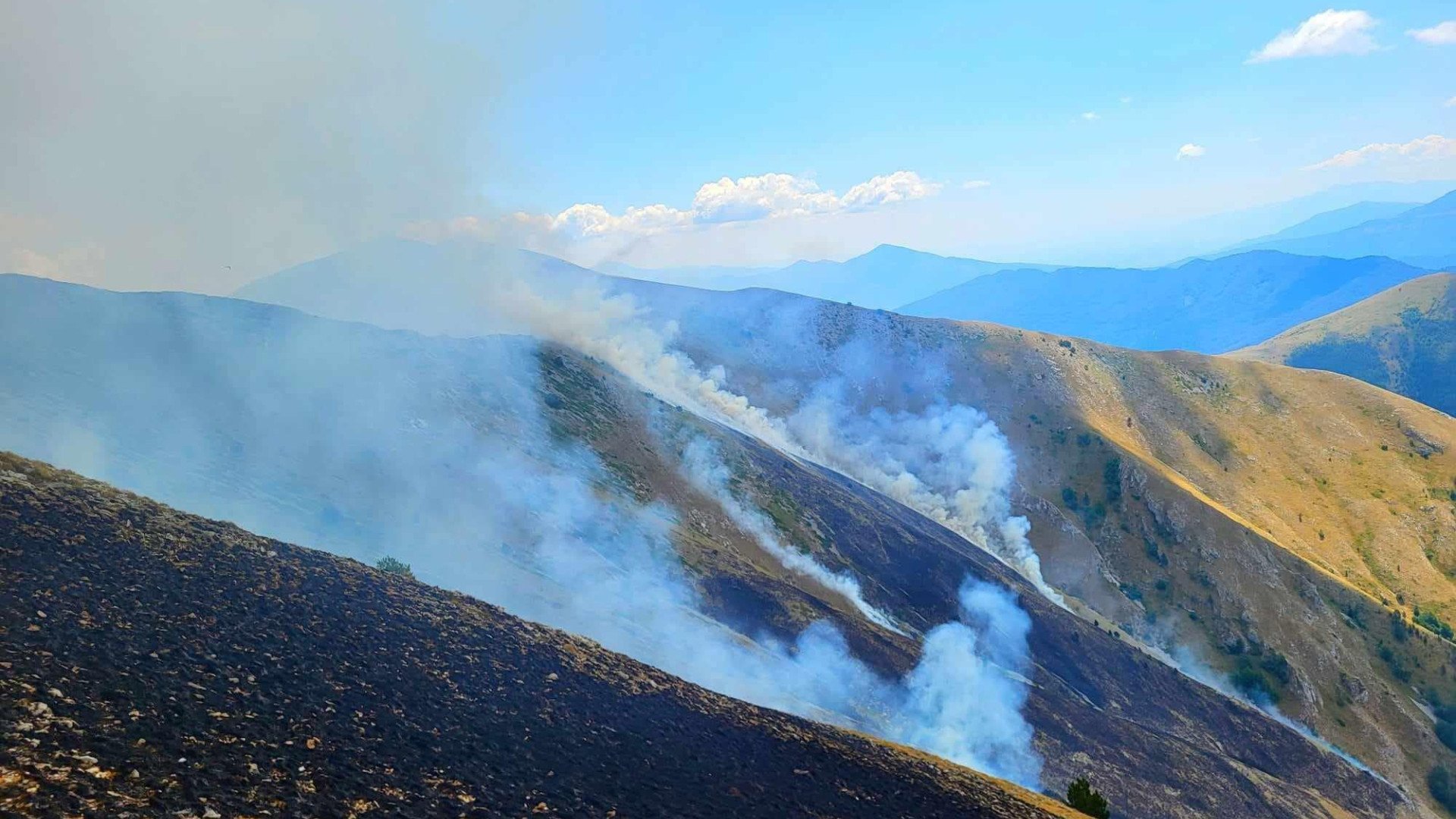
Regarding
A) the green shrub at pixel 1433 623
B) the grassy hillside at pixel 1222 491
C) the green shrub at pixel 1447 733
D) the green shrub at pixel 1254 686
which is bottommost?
the green shrub at pixel 1447 733

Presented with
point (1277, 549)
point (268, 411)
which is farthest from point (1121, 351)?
point (268, 411)

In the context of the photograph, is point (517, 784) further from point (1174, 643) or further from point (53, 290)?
point (1174, 643)

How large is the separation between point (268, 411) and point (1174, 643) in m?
94.6

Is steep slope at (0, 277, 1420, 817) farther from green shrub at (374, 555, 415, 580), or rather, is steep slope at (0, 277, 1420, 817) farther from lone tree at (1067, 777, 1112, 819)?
lone tree at (1067, 777, 1112, 819)

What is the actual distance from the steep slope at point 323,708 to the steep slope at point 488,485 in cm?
1231

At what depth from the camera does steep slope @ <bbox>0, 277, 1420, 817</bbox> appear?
43344 mm

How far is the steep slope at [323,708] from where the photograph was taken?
51.4ft

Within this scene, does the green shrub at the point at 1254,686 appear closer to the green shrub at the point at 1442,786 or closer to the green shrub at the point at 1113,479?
the green shrub at the point at 1442,786

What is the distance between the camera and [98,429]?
142 feet

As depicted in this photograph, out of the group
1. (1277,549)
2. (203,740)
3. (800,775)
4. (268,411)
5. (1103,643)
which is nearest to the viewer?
(203,740)

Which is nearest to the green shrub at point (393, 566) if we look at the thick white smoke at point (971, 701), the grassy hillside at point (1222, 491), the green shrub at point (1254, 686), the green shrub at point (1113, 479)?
the thick white smoke at point (971, 701)

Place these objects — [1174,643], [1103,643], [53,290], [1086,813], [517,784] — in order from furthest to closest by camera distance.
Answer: [1174,643], [1103,643], [53,290], [1086,813], [517,784]

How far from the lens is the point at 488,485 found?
2007 inches

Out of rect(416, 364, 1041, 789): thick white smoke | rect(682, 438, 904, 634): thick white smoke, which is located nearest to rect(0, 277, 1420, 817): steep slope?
rect(416, 364, 1041, 789): thick white smoke
